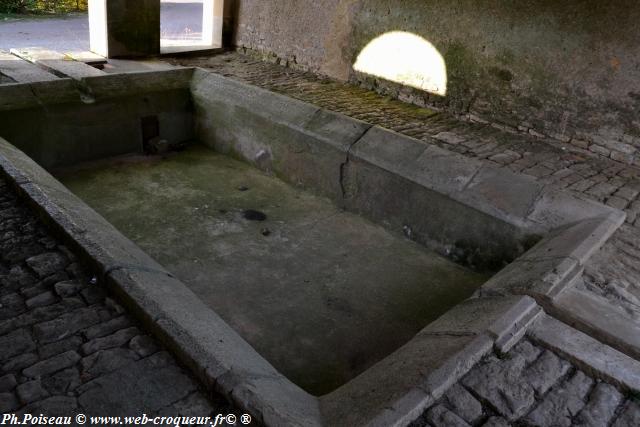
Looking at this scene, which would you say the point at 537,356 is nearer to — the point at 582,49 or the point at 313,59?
the point at 582,49

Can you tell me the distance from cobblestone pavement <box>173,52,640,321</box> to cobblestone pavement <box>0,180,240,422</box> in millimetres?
2706

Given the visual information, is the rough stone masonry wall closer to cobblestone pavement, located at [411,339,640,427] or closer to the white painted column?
the white painted column

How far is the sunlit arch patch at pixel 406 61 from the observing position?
6.83 meters

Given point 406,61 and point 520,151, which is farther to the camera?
point 406,61

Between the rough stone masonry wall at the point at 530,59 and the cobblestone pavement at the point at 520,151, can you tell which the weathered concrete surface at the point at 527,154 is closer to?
the cobblestone pavement at the point at 520,151

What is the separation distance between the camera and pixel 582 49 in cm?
548

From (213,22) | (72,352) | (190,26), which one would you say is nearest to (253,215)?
(72,352)

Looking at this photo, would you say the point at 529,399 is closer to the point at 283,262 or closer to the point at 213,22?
the point at 283,262

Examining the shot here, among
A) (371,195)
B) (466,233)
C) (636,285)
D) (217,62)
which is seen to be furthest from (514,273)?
(217,62)

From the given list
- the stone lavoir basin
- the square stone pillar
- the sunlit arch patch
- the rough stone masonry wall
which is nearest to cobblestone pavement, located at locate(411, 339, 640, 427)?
the stone lavoir basin

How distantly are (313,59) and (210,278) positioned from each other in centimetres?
485

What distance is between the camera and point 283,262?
195 inches

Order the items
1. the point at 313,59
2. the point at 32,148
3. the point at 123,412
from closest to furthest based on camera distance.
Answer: the point at 123,412 → the point at 32,148 → the point at 313,59

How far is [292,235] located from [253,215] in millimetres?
624
